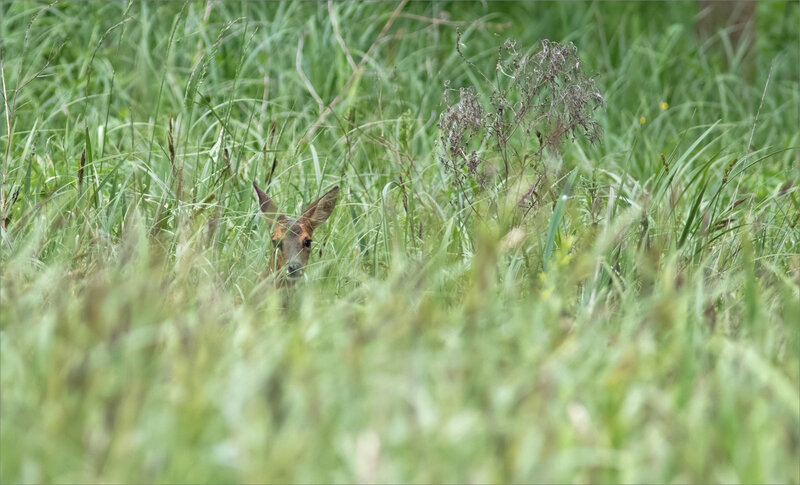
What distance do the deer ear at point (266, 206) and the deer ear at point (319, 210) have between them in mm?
104

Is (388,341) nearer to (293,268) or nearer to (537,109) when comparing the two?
(293,268)

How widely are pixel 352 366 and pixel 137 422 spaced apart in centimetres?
35

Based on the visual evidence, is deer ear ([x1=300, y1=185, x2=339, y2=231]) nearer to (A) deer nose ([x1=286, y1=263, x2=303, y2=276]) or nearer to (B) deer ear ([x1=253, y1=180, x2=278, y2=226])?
(B) deer ear ([x1=253, y1=180, x2=278, y2=226])

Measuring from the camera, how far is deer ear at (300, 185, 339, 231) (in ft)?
10.4

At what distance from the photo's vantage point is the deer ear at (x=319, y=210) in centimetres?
318

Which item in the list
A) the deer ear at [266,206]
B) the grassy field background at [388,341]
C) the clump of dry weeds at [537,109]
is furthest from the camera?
the clump of dry weeds at [537,109]

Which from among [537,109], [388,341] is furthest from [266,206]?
[388,341]

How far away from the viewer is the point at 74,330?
1.96 meters

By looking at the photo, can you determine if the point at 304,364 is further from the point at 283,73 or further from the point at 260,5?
the point at 260,5

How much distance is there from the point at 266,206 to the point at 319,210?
0.68 feet

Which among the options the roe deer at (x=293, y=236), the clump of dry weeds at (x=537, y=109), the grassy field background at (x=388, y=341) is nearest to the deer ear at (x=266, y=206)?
the roe deer at (x=293, y=236)

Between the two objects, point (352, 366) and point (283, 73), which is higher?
point (352, 366)

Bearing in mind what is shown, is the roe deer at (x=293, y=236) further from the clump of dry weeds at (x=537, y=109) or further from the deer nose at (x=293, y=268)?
the clump of dry weeds at (x=537, y=109)

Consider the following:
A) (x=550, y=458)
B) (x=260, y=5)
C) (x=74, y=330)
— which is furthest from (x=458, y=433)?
(x=260, y=5)
